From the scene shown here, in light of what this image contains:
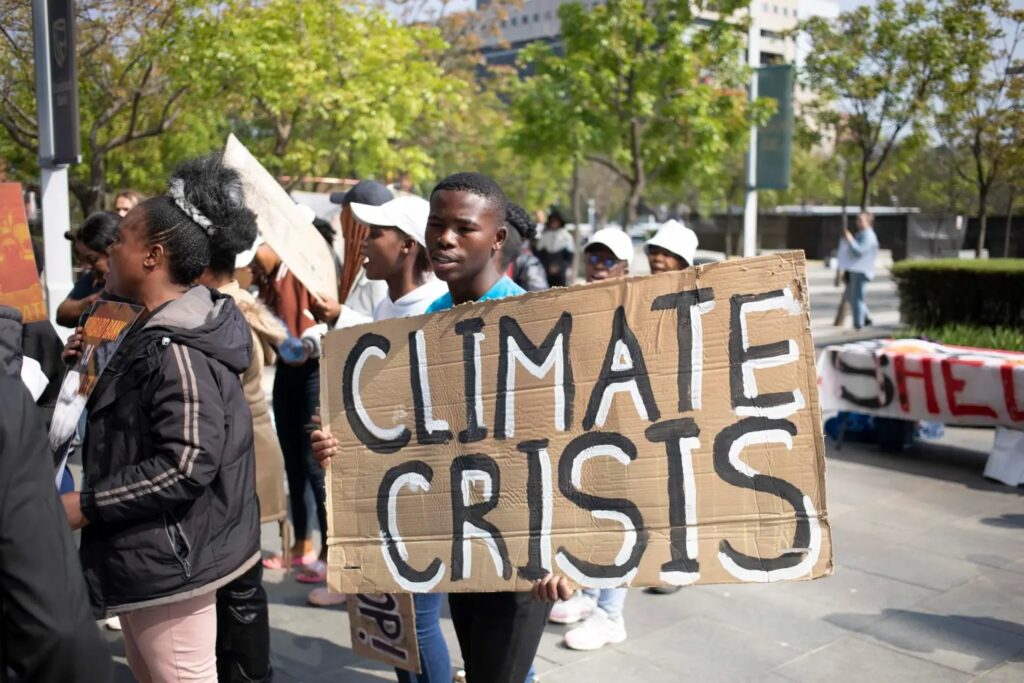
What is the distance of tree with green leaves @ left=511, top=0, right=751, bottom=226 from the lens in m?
13.5

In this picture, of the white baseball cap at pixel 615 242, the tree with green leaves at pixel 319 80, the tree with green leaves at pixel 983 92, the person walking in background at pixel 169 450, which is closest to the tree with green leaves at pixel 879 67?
the tree with green leaves at pixel 983 92

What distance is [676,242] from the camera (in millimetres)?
5367

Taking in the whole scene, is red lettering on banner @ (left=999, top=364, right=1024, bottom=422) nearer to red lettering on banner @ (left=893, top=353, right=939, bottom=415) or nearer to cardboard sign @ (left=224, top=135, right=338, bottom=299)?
red lettering on banner @ (left=893, top=353, right=939, bottom=415)

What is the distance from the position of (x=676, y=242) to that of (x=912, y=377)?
11.3ft

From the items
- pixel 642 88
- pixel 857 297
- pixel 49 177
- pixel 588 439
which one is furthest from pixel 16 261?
pixel 857 297

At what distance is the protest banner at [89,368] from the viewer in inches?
109

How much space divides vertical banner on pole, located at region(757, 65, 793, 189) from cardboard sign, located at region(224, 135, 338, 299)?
10.4 metres

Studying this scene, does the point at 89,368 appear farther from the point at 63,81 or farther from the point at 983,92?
the point at 983,92

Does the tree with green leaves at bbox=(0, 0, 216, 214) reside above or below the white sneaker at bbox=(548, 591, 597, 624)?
above

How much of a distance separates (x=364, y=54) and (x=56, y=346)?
10922 mm

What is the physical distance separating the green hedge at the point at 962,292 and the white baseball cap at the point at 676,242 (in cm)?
696

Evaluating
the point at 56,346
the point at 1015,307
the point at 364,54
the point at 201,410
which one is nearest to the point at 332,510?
the point at 201,410

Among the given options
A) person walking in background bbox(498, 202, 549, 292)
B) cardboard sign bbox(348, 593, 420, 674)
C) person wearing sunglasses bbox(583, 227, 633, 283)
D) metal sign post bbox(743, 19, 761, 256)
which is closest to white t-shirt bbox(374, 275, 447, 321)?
person walking in background bbox(498, 202, 549, 292)

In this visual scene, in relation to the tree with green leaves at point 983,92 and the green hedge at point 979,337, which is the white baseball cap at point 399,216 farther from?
the tree with green leaves at point 983,92
